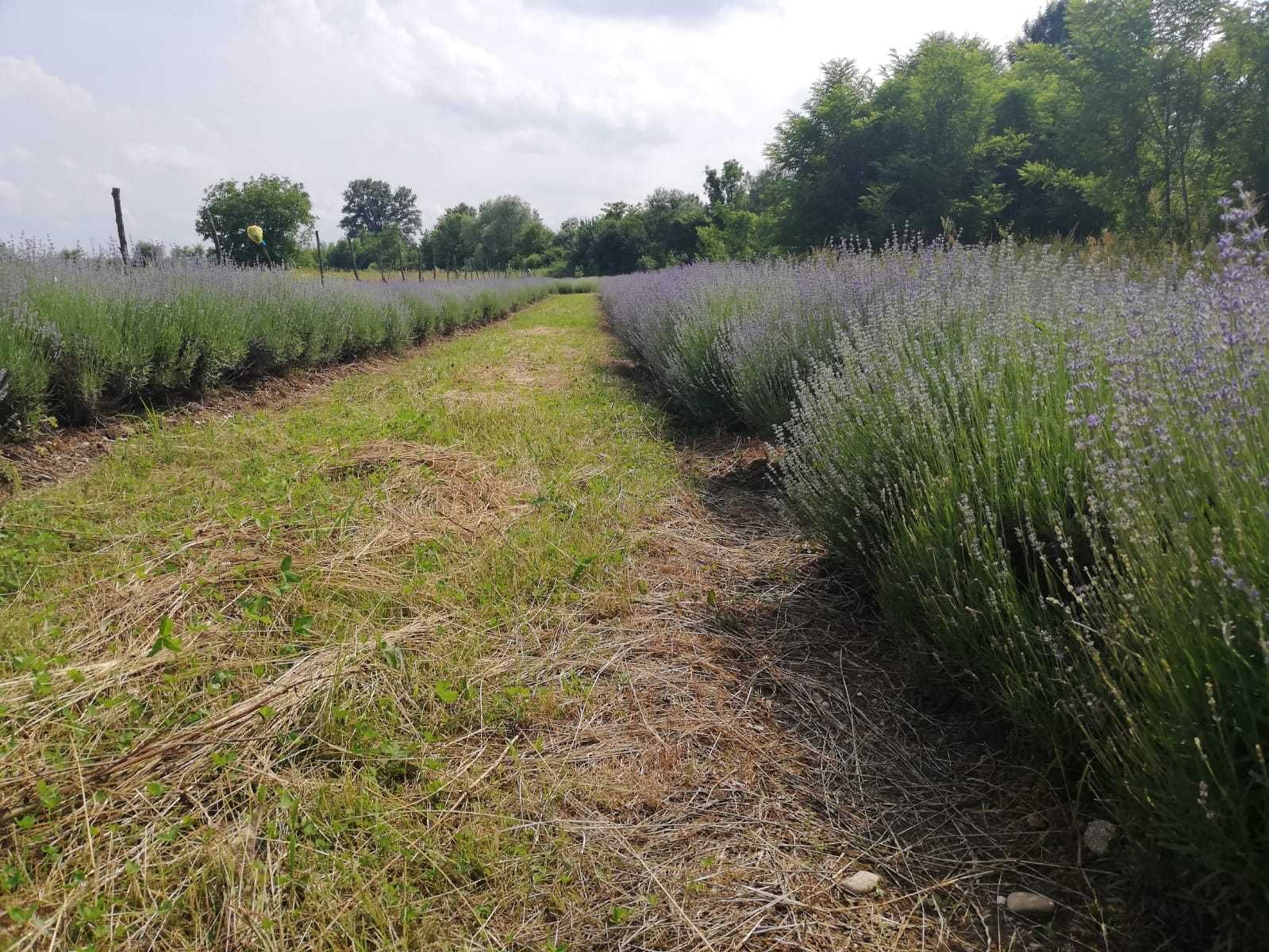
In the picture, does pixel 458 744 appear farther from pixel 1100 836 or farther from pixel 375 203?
pixel 375 203

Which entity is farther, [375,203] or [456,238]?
[375,203]

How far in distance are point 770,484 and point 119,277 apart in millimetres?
6695

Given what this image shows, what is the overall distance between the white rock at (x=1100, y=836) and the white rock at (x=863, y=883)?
496 millimetres

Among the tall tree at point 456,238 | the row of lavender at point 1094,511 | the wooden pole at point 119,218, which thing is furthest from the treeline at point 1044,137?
the tall tree at point 456,238

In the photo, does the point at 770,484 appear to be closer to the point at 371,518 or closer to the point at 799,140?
the point at 371,518

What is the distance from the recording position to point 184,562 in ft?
9.27

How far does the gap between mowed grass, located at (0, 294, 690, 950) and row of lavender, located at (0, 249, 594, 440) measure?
1.46 m

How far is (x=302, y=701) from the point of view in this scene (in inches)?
81.7

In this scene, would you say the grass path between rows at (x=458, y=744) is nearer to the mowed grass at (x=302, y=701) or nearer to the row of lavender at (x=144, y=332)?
the mowed grass at (x=302, y=701)

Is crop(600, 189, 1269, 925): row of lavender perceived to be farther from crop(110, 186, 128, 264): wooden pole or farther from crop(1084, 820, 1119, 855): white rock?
crop(110, 186, 128, 264): wooden pole

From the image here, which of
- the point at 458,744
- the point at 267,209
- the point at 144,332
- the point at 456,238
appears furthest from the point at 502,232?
the point at 458,744

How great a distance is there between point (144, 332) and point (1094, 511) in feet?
22.8

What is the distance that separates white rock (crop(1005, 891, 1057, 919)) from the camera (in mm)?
1457

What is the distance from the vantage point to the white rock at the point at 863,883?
5.13 feet
